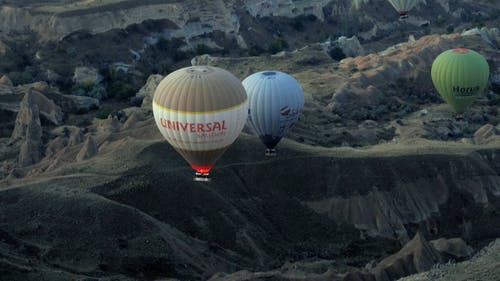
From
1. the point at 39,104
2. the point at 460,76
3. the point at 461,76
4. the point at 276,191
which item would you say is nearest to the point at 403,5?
the point at 460,76

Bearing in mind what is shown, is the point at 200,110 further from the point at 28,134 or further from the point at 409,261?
the point at 28,134

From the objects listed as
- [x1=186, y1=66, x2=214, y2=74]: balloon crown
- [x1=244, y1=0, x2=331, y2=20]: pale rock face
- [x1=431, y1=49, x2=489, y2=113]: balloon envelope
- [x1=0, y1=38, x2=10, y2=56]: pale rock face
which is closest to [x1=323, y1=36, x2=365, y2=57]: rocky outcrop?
[x1=244, y1=0, x2=331, y2=20]: pale rock face

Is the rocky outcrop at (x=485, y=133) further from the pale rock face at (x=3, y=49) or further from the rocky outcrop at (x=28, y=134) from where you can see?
the pale rock face at (x=3, y=49)

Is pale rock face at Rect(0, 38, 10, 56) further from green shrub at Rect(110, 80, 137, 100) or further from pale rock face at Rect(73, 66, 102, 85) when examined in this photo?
green shrub at Rect(110, 80, 137, 100)

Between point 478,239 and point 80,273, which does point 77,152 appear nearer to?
point 80,273

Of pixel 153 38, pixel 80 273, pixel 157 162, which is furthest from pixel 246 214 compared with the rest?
pixel 153 38
